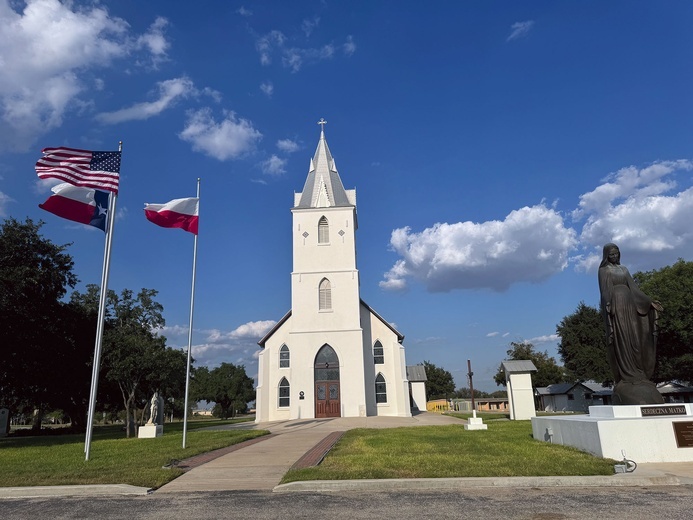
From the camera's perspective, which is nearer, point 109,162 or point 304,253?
point 109,162

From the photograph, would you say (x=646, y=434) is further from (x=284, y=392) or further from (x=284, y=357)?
(x=284, y=357)

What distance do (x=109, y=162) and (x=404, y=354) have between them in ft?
90.4

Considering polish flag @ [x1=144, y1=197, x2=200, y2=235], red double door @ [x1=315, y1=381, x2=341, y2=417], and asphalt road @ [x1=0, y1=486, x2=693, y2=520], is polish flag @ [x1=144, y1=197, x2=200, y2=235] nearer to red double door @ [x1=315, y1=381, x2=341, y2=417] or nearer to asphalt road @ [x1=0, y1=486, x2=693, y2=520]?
asphalt road @ [x1=0, y1=486, x2=693, y2=520]

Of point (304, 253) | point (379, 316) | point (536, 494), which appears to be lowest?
point (536, 494)

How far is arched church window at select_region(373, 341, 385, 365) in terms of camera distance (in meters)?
37.8

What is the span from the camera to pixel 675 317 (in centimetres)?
3244

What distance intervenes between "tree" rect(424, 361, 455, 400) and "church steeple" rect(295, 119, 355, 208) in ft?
190

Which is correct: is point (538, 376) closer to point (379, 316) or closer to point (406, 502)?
point (379, 316)

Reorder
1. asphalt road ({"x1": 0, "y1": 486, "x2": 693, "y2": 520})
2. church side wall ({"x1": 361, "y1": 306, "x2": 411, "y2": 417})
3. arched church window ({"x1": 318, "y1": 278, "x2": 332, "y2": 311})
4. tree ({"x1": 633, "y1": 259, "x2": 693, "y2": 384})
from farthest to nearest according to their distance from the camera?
arched church window ({"x1": 318, "y1": 278, "x2": 332, "y2": 311}), church side wall ({"x1": 361, "y1": 306, "x2": 411, "y2": 417}), tree ({"x1": 633, "y1": 259, "x2": 693, "y2": 384}), asphalt road ({"x1": 0, "y1": 486, "x2": 693, "y2": 520})

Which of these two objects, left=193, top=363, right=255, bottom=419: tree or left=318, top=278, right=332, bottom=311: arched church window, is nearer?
left=318, top=278, right=332, bottom=311: arched church window

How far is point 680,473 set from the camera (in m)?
8.41

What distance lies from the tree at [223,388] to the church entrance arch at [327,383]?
127ft

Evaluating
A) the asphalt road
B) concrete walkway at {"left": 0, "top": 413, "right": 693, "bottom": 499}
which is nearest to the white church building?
concrete walkway at {"left": 0, "top": 413, "right": 693, "bottom": 499}

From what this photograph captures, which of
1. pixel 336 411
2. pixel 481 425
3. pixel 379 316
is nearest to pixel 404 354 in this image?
pixel 379 316
